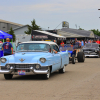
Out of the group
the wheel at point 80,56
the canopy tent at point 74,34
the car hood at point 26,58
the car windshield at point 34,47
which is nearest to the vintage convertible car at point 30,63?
the car hood at point 26,58

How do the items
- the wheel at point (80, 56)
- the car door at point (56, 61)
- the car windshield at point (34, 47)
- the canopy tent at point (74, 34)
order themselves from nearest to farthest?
1. the car door at point (56, 61)
2. the car windshield at point (34, 47)
3. the wheel at point (80, 56)
4. the canopy tent at point (74, 34)

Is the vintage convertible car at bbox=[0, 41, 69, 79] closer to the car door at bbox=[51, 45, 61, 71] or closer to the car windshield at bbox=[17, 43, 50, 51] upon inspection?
the car door at bbox=[51, 45, 61, 71]

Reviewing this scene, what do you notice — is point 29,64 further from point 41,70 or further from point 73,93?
point 73,93

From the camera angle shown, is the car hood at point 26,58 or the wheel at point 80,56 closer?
the car hood at point 26,58

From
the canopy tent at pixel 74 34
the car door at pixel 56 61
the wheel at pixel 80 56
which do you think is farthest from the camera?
the canopy tent at pixel 74 34

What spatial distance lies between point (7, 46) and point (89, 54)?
13312 millimetres

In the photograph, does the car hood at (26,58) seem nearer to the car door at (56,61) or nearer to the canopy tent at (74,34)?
the car door at (56,61)

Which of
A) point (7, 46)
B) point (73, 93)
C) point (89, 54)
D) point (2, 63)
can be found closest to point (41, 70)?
point (2, 63)

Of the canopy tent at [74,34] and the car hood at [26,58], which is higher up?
the canopy tent at [74,34]

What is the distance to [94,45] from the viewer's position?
27.5 metres

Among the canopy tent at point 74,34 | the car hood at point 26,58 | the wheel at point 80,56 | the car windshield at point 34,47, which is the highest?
the canopy tent at point 74,34

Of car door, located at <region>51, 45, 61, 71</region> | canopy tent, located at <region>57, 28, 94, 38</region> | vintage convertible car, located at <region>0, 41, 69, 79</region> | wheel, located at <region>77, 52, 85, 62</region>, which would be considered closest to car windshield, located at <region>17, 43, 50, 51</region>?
vintage convertible car, located at <region>0, 41, 69, 79</region>

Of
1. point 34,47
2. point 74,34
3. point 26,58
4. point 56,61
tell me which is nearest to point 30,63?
point 26,58

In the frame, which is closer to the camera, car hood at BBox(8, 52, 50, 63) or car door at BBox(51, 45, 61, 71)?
car hood at BBox(8, 52, 50, 63)
